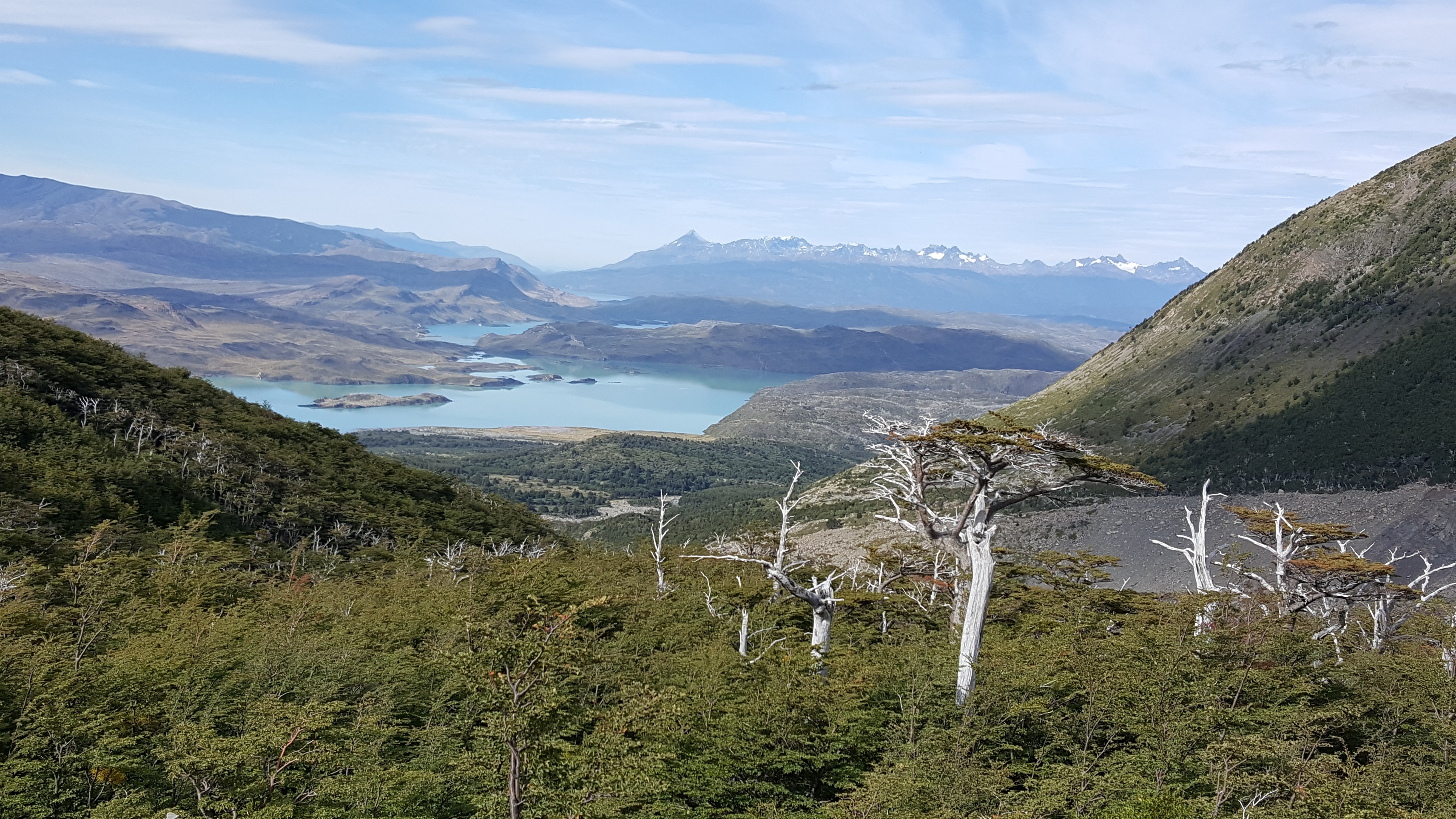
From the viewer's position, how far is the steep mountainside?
261 ft

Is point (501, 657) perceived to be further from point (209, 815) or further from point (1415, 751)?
point (1415, 751)

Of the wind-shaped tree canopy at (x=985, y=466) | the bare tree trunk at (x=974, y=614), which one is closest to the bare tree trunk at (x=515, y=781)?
the bare tree trunk at (x=974, y=614)

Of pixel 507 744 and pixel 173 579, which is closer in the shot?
pixel 507 744

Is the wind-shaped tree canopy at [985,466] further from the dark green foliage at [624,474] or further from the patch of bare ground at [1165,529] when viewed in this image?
the dark green foliage at [624,474]

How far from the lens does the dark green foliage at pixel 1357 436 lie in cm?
7369

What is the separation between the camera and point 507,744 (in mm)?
10891

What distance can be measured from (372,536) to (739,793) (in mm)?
40362

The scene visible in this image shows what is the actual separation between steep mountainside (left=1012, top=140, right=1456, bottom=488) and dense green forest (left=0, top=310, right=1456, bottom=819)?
54.0 m

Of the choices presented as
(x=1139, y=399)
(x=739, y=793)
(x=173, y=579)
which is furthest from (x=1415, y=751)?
(x=1139, y=399)

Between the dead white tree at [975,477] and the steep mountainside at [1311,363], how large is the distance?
65893 mm

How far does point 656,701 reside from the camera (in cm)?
1162

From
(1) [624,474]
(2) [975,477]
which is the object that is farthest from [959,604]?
(1) [624,474]

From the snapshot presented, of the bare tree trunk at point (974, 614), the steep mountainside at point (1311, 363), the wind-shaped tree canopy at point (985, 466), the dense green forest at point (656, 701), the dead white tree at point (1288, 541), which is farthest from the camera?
the steep mountainside at point (1311, 363)

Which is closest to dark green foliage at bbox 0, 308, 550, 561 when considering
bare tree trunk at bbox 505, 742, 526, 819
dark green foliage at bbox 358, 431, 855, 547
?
bare tree trunk at bbox 505, 742, 526, 819
